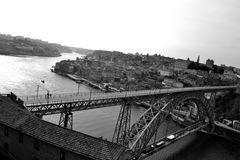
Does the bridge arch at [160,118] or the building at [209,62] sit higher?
the building at [209,62]

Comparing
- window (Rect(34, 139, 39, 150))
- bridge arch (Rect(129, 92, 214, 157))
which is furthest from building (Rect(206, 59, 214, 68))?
window (Rect(34, 139, 39, 150))

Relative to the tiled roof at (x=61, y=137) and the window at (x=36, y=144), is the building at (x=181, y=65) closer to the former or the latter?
the tiled roof at (x=61, y=137)

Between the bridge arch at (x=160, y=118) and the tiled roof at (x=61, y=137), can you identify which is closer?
the tiled roof at (x=61, y=137)

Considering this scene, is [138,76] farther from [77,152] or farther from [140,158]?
[77,152]

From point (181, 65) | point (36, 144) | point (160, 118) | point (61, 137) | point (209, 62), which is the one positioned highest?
Result: point (209, 62)

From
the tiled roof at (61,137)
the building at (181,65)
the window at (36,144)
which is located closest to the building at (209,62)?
the building at (181,65)

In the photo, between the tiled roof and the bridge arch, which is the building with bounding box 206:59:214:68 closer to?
the bridge arch

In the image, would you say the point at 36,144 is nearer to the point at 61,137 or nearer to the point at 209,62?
the point at 61,137

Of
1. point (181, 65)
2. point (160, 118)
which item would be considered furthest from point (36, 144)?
point (181, 65)

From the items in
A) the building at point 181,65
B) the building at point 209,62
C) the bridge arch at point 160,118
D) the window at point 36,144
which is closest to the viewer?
the window at point 36,144
